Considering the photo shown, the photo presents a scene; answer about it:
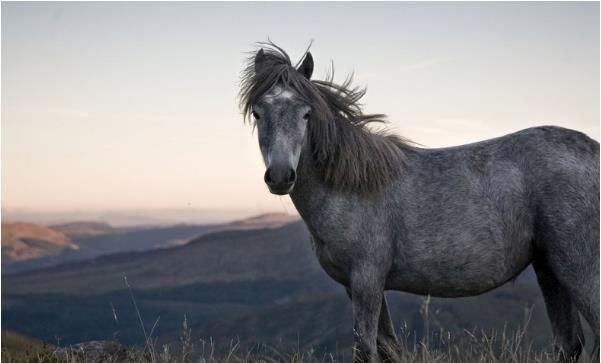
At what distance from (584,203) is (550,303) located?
135 centimetres

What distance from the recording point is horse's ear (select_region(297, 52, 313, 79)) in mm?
6852

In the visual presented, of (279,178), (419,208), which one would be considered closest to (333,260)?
(419,208)

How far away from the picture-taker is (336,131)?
670 centimetres

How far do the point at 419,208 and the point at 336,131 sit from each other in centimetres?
118

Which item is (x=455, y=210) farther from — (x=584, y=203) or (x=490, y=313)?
(x=490, y=313)

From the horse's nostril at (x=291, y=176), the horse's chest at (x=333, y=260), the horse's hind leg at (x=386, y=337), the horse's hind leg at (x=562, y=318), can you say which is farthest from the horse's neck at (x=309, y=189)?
the horse's hind leg at (x=562, y=318)

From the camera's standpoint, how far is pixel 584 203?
6719 mm

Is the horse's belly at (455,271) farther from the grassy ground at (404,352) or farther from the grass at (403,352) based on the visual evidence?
the grassy ground at (404,352)

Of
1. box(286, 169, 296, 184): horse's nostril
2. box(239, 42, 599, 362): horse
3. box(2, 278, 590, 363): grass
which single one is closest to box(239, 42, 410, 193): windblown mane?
box(239, 42, 599, 362): horse

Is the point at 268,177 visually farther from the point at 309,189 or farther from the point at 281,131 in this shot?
the point at 309,189

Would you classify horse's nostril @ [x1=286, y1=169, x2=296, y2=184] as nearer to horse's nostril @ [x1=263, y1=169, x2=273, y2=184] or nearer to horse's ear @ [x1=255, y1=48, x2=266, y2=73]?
horse's nostril @ [x1=263, y1=169, x2=273, y2=184]

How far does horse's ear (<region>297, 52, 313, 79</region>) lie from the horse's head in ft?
1.58

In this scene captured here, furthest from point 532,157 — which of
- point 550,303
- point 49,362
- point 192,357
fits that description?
point 49,362

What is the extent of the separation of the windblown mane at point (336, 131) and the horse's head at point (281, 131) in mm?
142
